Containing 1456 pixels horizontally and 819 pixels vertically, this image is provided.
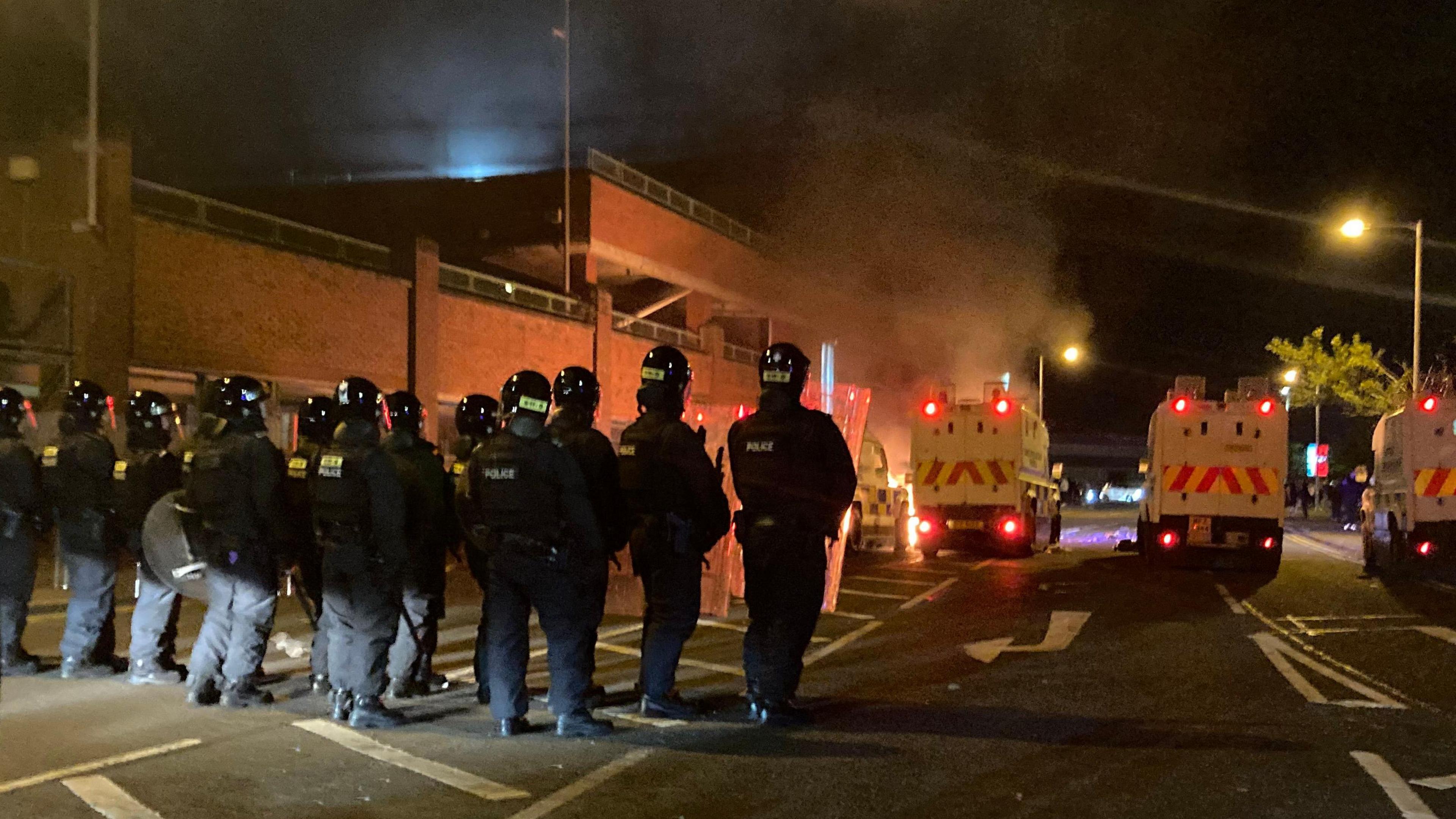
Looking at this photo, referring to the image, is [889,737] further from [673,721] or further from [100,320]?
[100,320]

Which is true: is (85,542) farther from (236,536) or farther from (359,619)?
(359,619)

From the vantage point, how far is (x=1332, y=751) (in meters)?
5.12

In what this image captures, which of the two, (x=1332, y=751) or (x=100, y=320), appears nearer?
(x=1332, y=751)

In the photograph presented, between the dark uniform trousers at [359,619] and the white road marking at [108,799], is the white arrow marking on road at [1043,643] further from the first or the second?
the white road marking at [108,799]

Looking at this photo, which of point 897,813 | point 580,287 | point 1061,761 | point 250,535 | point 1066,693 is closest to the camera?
point 897,813

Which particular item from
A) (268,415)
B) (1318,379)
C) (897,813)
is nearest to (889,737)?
(897,813)

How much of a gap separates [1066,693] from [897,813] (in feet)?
8.58

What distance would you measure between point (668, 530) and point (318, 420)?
2138 mm

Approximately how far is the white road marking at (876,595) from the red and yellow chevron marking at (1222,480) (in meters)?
4.97

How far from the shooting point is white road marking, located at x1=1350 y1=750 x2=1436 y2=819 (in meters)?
4.21

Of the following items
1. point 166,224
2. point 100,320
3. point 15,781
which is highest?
point 166,224

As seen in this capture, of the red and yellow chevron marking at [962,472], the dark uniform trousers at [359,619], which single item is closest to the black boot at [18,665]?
the dark uniform trousers at [359,619]

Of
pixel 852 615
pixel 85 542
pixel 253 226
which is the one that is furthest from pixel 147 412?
pixel 253 226

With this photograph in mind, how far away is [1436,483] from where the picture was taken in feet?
44.0
